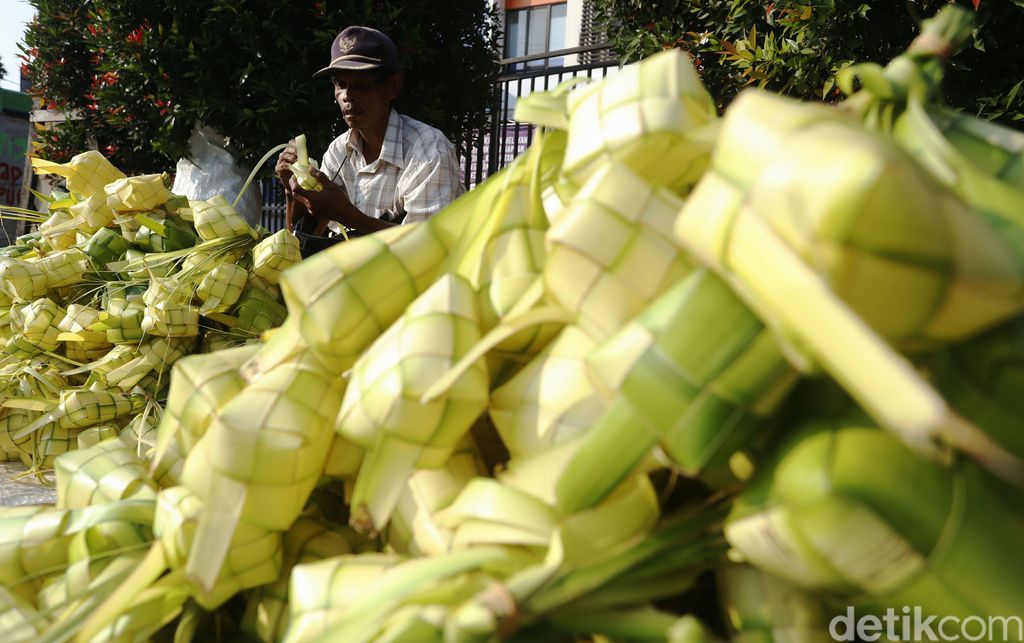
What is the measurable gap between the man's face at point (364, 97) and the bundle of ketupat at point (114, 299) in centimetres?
90

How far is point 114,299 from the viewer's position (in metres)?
1.42

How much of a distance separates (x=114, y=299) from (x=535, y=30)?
31.5 feet

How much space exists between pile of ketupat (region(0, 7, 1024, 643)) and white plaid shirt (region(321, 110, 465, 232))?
6.15ft

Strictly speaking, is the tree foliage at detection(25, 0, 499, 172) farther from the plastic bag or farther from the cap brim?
the cap brim

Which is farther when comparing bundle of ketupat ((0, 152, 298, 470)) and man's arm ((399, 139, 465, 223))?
man's arm ((399, 139, 465, 223))

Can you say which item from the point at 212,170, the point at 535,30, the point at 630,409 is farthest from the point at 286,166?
the point at 535,30

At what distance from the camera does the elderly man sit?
7.51ft

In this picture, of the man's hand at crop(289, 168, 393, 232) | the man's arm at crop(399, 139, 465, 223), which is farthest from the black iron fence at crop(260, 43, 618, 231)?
the man's hand at crop(289, 168, 393, 232)

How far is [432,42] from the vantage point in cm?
376

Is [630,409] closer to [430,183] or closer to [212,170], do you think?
[430,183]

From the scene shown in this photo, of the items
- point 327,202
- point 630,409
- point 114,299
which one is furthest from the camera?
point 327,202

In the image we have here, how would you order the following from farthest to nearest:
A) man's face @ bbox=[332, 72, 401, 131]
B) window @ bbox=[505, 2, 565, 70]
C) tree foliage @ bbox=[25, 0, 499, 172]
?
window @ bbox=[505, 2, 565, 70]
tree foliage @ bbox=[25, 0, 499, 172]
man's face @ bbox=[332, 72, 401, 131]

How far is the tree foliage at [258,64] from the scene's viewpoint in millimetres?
3428

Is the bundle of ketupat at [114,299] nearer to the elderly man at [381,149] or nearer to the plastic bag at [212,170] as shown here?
the elderly man at [381,149]
